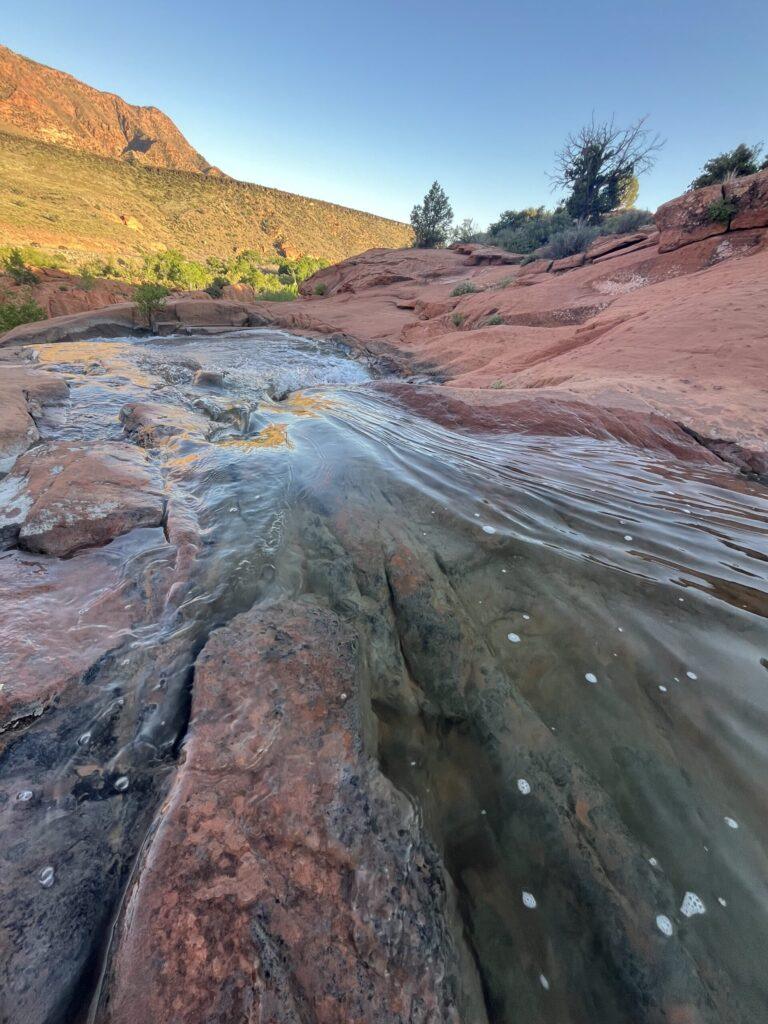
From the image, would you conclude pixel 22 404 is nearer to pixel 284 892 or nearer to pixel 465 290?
pixel 284 892

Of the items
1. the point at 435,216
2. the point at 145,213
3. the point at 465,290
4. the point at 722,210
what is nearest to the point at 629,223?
the point at 465,290

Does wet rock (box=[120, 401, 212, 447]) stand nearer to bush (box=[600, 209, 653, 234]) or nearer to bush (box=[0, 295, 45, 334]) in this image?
bush (box=[0, 295, 45, 334])

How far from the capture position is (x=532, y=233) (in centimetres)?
2159

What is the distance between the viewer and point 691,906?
1.09 meters

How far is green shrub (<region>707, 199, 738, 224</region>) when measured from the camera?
906cm

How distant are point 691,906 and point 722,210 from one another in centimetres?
1320

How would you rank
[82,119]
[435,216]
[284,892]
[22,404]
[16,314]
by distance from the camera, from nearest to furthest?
[284,892] → [22,404] → [16,314] → [435,216] → [82,119]

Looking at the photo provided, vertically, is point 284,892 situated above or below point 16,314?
above

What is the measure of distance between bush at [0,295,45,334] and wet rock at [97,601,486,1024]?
15.0 metres

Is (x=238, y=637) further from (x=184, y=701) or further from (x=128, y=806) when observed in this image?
(x=128, y=806)

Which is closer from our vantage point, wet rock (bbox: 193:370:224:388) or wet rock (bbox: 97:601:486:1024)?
wet rock (bbox: 97:601:486:1024)

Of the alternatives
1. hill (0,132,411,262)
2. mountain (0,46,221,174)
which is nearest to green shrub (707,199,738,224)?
hill (0,132,411,262)

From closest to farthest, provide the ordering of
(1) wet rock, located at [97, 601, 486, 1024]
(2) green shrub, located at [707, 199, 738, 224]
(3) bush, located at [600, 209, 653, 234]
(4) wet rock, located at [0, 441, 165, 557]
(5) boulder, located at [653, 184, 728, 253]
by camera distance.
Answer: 1. (1) wet rock, located at [97, 601, 486, 1024]
2. (4) wet rock, located at [0, 441, 165, 557]
3. (2) green shrub, located at [707, 199, 738, 224]
4. (5) boulder, located at [653, 184, 728, 253]
5. (3) bush, located at [600, 209, 653, 234]

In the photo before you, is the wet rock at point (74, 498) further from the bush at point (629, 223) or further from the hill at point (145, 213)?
the hill at point (145, 213)
